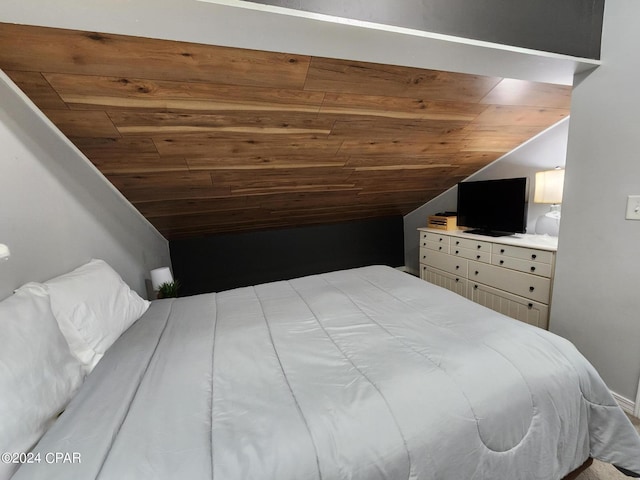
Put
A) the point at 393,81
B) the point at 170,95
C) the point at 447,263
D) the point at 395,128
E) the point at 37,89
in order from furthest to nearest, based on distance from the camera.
Answer: 1. the point at 447,263
2. the point at 395,128
3. the point at 393,81
4. the point at 170,95
5. the point at 37,89

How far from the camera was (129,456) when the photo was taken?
686 mm

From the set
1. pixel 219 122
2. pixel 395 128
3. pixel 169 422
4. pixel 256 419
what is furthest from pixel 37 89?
pixel 395 128

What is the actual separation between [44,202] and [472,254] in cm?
326

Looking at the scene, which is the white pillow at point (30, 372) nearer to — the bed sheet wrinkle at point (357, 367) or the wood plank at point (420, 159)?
the bed sheet wrinkle at point (357, 367)

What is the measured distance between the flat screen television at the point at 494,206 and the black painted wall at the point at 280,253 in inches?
50.3

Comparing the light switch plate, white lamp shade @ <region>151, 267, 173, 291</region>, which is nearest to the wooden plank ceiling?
white lamp shade @ <region>151, 267, 173, 291</region>

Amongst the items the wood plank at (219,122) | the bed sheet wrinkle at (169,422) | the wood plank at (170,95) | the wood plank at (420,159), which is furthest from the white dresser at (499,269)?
the bed sheet wrinkle at (169,422)

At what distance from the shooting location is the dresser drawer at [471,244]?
8.43 feet

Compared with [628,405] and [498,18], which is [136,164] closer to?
[498,18]

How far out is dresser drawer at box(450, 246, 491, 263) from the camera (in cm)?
257

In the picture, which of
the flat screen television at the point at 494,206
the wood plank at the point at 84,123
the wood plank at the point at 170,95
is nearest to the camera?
the wood plank at the point at 170,95

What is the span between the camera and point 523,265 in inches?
87.4

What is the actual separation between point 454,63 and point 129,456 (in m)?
1.96

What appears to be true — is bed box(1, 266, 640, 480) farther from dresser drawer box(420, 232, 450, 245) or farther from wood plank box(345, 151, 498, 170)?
dresser drawer box(420, 232, 450, 245)
